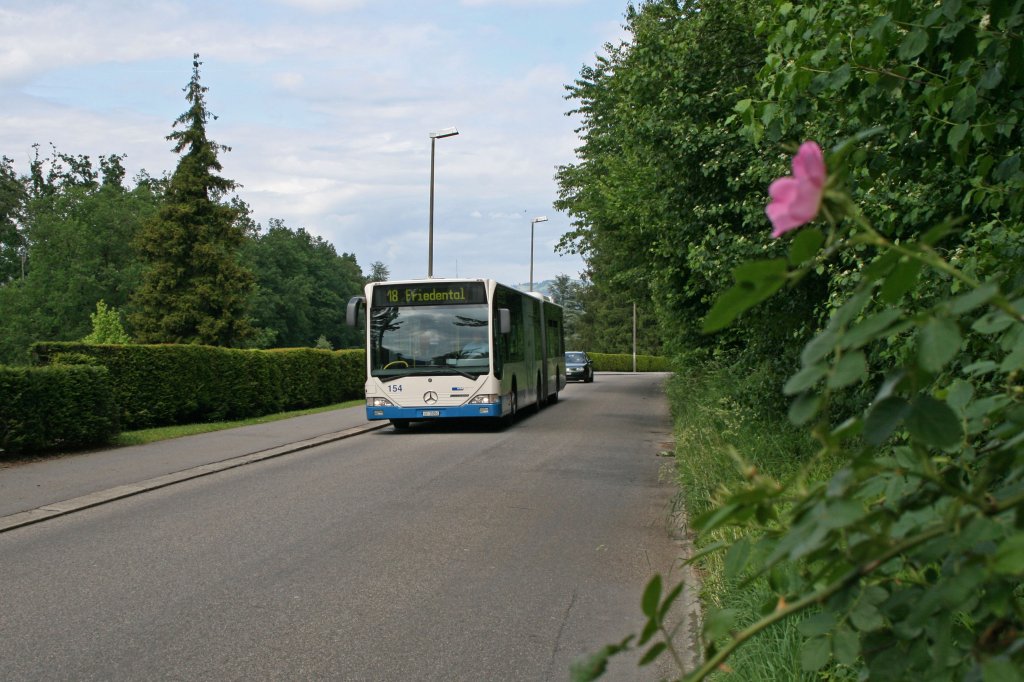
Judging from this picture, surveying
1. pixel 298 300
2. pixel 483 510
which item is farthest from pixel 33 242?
pixel 483 510

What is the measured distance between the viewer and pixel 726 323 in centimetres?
111

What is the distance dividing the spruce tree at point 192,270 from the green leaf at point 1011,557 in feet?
174

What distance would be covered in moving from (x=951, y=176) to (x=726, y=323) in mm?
4478

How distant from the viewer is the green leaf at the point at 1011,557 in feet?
3.30

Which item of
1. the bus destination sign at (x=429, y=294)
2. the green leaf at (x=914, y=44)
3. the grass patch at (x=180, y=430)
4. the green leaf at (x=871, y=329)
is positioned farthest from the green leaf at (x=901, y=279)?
the bus destination sign at (x=429, y=294)

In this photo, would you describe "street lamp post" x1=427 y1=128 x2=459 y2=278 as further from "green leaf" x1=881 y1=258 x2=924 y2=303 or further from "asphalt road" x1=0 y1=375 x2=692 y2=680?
"green leaf" x1=881 y1=258 x2=924 y2=303

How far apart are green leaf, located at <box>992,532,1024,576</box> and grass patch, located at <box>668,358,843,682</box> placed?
1.10 ft

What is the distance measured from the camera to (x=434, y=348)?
17984 millimetres

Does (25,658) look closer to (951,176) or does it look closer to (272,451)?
(951,176)

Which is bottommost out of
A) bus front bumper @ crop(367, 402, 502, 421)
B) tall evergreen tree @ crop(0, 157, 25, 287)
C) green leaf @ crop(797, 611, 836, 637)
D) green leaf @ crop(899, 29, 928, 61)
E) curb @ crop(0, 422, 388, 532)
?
curb @ crop(0, 422, 388, 532)

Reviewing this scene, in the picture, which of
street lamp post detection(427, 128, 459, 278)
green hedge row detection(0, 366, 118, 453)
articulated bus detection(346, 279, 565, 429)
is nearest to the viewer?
green hedge row detection(0, 366, 118, 453)

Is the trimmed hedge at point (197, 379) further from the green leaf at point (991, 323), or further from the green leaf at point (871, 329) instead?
the green leaf at point (871, 329)

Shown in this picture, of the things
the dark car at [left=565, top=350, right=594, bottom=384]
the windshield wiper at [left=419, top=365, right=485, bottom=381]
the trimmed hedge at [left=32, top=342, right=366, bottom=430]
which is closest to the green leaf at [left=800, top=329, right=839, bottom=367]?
the trimmed hedge at [left=32, top=342, right=366, bottom=430]

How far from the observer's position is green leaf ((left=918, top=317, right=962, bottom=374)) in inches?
40.3
